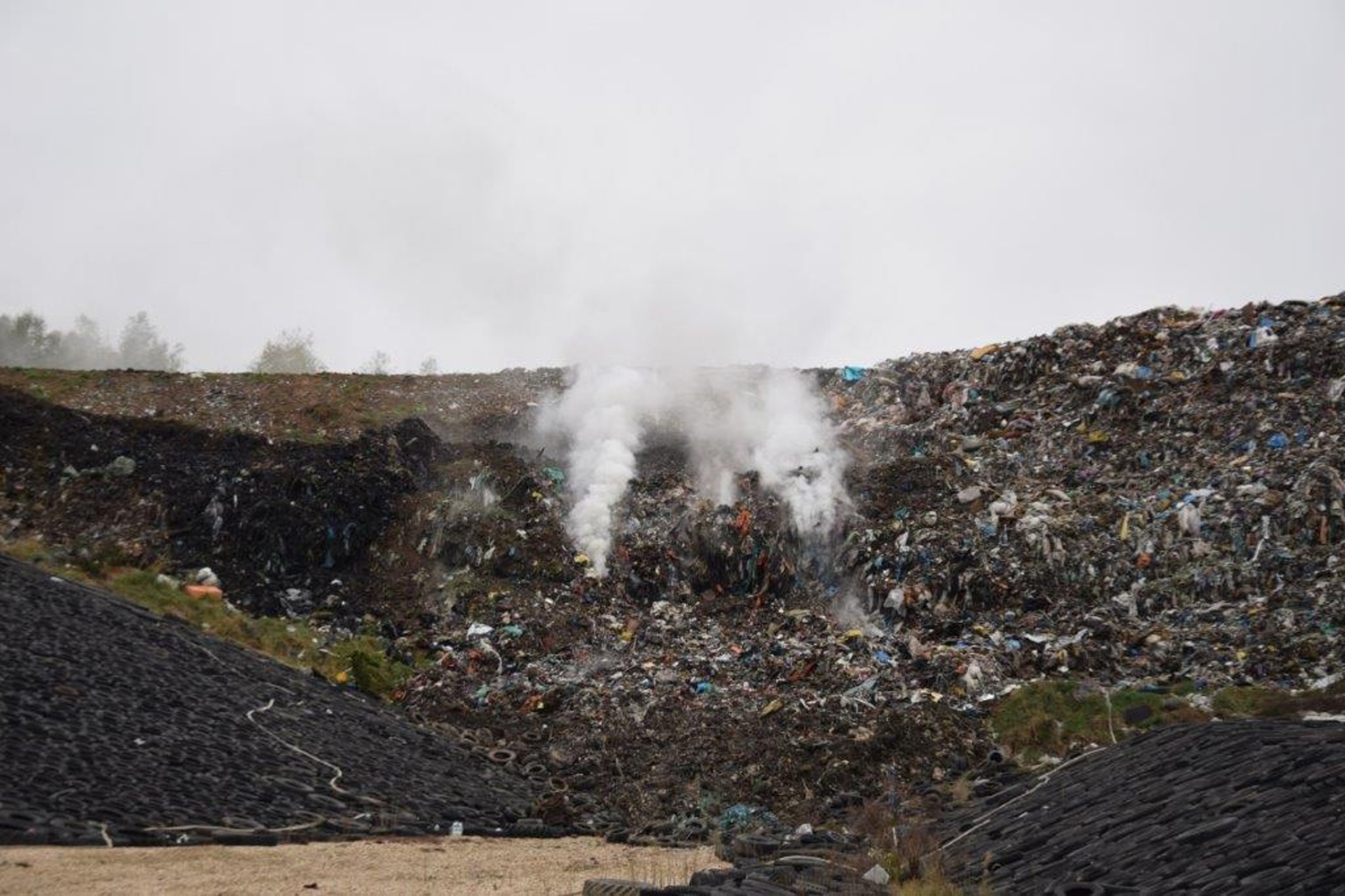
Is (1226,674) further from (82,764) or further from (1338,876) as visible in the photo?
(82,764)

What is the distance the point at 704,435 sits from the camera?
1978 centimetres

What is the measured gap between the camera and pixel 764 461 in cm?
1839

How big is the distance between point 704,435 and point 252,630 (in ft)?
30.4

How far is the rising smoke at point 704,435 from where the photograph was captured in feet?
57.1

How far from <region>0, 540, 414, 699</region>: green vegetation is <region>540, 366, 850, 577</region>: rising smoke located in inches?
165

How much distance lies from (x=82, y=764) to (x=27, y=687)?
5.76 ft

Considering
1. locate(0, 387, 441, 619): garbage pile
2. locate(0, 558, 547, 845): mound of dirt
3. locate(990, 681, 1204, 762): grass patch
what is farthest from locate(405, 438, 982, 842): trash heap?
Result: locate(0, 387, 441, 619): garbage pile

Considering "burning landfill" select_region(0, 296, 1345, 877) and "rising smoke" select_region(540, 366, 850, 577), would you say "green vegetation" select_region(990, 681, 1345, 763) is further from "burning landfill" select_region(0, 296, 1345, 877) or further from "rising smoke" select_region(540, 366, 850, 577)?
"rising smoke" select_region(540, 366, 850, 577)

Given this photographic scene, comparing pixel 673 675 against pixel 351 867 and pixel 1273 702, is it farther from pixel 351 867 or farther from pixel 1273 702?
pixel 1273 702

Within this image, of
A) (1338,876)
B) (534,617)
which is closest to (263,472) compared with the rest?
(534,617)

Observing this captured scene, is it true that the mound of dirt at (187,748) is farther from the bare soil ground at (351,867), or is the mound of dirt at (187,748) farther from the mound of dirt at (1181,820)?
the mound of dirt at (1181,820)

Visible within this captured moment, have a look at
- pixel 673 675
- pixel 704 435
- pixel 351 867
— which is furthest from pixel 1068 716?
pixel 704 435

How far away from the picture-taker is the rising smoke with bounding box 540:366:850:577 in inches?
685

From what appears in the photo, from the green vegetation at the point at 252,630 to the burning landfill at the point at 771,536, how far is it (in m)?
0.59
